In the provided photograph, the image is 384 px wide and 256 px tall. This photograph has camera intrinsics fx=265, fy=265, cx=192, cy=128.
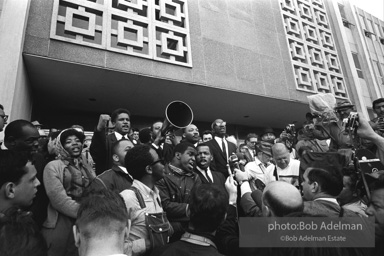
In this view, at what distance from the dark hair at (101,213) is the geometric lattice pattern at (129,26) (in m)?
4.52

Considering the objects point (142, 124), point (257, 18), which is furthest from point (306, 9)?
point (142, 124)

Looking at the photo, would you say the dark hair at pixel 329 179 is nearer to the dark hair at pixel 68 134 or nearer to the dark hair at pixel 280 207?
the dark hair at pixel 280 207

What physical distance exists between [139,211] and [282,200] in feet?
3.15

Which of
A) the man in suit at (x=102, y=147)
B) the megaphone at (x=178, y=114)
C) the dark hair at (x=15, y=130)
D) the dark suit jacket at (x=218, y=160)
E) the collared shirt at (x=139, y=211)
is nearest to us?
the collared shirt at (x=139, y=211)

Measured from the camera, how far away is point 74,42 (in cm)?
496

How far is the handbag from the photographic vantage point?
5.83ft

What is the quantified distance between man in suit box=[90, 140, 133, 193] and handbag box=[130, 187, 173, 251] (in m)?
0.51

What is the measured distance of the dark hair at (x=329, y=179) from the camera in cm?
189

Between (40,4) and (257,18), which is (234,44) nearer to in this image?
(257,18)

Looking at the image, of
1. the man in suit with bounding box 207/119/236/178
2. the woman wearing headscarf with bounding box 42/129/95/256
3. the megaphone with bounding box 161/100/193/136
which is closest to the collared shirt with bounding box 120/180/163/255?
the woman wearing headscarf with bounding box 42/129/95/256

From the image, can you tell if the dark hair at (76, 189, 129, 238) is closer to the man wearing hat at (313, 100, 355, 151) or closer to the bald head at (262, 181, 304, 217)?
the bald head at (262, 181, 304, 217)

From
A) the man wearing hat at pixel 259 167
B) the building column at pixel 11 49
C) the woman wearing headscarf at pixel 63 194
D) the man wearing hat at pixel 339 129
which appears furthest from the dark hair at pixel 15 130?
the man wearing hat at pixel 339 129

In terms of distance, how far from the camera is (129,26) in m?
5.65

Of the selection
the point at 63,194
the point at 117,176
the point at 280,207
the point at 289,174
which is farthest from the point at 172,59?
the point at 280,207
